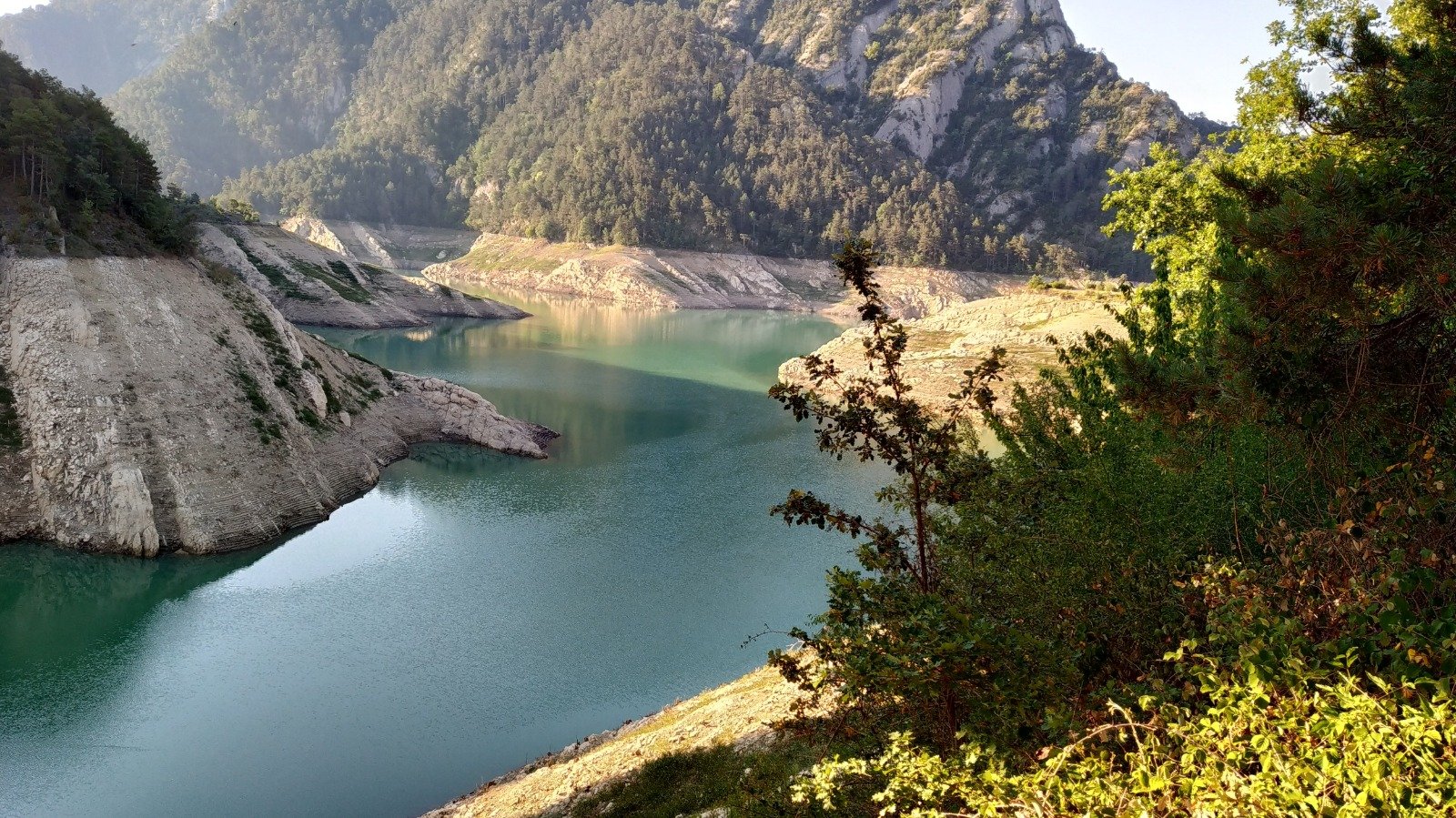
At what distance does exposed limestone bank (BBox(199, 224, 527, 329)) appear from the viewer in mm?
87688

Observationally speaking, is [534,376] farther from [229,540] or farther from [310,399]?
[229,540]

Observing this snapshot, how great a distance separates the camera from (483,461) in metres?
49.0

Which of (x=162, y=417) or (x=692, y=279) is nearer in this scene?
(x=162, y=417)

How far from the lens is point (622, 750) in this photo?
1895 cm

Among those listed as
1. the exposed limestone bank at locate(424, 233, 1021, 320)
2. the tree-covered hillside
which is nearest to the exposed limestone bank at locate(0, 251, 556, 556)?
the tree-covered hillside

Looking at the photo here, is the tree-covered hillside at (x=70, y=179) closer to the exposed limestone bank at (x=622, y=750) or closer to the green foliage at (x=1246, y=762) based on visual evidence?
the exposed limestone bank at (x=622, y=750)

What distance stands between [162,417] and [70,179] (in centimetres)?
1721

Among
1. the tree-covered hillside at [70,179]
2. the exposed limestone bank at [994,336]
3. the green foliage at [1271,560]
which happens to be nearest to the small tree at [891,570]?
the green foliage at [1271,560]

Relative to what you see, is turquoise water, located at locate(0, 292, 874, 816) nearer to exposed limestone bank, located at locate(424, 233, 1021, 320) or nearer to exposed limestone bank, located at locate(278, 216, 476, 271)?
exposed limestone bank, located at locate(424, 233, 1021, 320)

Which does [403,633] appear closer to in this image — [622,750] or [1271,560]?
[622,750]

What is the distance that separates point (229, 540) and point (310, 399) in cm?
1164

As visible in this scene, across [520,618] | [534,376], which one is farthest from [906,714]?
[534,376]

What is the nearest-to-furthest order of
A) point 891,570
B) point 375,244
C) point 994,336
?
point 891,570 < point 994,336 < point 375,244

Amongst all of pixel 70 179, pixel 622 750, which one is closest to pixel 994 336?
pixel 622 750
